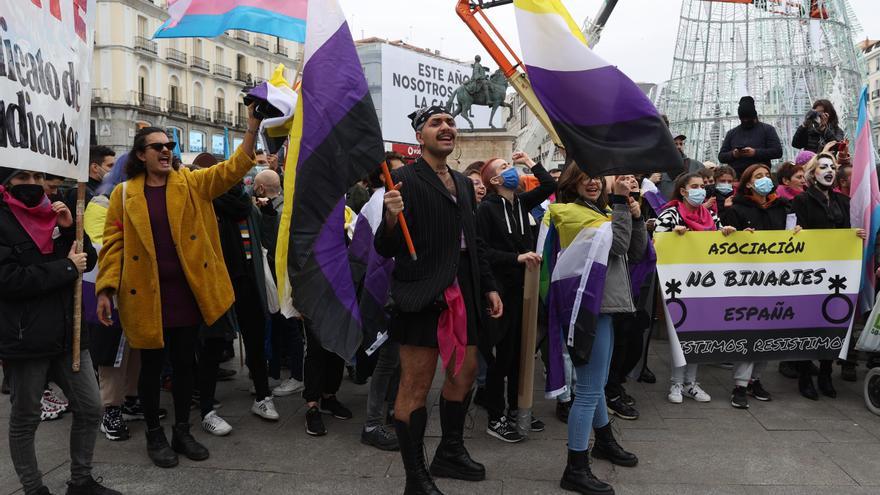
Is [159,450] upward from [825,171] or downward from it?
downward

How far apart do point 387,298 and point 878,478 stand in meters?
2.87

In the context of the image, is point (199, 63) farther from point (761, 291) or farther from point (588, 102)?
point (588, 102)

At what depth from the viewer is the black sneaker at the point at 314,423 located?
179 inches

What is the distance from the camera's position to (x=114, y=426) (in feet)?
14.7

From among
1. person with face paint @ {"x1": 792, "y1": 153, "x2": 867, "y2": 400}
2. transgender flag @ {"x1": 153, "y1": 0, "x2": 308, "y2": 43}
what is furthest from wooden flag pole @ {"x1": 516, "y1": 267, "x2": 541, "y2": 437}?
person with face paint @ {"x1": 792, "y1": 153, "x2": 867, "y2": 400}

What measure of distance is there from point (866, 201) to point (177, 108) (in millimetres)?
51746

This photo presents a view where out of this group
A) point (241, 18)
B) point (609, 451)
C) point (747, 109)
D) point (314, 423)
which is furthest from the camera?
point (747, 109)

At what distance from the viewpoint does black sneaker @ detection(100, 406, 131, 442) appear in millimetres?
4438

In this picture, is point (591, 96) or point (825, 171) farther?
point (825, 171)

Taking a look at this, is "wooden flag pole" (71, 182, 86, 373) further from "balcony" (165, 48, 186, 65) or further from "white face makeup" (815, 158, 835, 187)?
"balcony" (165, 48, 186, 65)

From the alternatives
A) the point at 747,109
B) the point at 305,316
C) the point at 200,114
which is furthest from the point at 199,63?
the point at 305,316

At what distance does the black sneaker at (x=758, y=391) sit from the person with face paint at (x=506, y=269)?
Result: 1.88m

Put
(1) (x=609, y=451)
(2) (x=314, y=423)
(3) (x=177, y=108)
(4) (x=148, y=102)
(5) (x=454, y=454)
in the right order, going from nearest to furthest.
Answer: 1. (5) (x=454, y=454)
2. (1) (x=609, y=451)
3. (2) (x=314, y=423)
4. (4) (x=148, y=102)
5. (3) (x=177, y=108)

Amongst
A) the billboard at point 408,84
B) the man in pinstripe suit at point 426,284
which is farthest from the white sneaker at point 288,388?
the billboard at point 408,84
